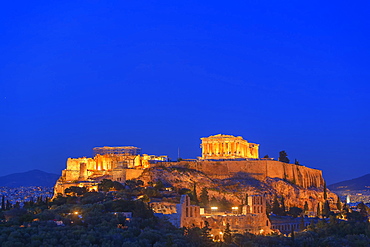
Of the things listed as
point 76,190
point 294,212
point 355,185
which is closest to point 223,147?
point 294,212

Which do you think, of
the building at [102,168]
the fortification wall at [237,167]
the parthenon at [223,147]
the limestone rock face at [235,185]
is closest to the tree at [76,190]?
the building at [102,168]

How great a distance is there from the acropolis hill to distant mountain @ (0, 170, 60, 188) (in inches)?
2325

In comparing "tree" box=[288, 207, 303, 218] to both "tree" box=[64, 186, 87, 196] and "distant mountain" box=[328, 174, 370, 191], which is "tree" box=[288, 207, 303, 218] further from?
"distant mountain" box=[328, 174, 370, 191]

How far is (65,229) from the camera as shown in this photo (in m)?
40.1

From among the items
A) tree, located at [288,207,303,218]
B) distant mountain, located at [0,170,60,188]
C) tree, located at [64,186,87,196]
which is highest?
distant mountain, located at [0,170,60,188]

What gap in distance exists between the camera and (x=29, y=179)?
14375 cm

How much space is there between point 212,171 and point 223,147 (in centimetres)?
672

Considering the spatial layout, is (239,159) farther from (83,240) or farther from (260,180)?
(83,240)

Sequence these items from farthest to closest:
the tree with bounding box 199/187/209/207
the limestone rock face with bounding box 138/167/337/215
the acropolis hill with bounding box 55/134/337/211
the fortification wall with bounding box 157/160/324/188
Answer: the fortification wall with bounding box 157/160/324/188 < the acropolis hill with bounding box 55/134/337/211 < the limestone rock face with bounding box 138/167/337/215 < the tree with bounding box 199/187/209/207

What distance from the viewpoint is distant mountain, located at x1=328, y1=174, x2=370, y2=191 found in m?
162

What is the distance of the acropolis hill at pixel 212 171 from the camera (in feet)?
235

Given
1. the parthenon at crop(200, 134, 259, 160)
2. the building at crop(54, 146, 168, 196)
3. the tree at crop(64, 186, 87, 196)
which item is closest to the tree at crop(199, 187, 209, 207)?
the building at crop(54, 146, 168, 196)

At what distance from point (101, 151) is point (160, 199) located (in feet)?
84.8

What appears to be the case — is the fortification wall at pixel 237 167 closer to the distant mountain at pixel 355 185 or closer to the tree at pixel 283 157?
the tree at pixel 283 157
